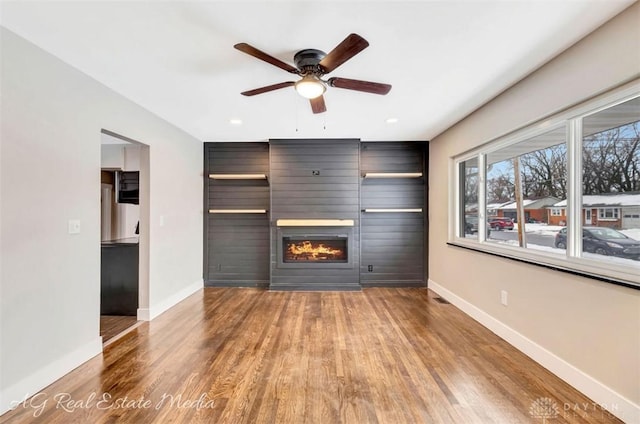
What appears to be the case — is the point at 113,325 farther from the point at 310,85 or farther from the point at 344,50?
the point at 344,50

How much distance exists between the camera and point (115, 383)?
6.77ft

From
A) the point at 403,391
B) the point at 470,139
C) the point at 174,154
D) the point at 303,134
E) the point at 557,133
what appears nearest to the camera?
the point at 403,391

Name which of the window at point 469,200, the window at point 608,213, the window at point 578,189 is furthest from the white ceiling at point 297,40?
the window at point 608,213

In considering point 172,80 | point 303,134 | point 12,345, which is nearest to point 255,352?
point 12,345

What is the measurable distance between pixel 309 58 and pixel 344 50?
427 mm

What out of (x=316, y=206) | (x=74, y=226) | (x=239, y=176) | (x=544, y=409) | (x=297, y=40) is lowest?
(x=544, y=409)

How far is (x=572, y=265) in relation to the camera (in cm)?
209

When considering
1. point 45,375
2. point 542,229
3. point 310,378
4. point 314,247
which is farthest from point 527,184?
point 45,375

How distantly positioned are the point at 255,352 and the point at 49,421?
4.44ft

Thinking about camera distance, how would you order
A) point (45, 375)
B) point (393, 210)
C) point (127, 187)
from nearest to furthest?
point (45, 375), point (127, 187), point (393, 210)

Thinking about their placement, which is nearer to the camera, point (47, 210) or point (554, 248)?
point (47, 210)

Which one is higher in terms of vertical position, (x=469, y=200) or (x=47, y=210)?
(x=469, y=200)

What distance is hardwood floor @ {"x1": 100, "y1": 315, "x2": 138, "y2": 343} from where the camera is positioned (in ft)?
9.41

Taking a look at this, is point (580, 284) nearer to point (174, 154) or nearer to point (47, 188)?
point (47, 188)
